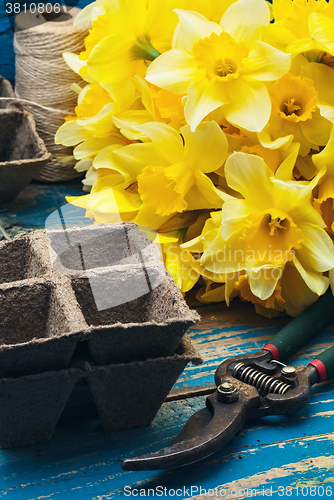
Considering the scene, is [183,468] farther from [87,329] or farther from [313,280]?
[313,280]

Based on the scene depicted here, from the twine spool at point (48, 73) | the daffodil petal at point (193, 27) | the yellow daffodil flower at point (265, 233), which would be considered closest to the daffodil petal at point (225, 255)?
the yellow daffodil flower at point (265, 233)

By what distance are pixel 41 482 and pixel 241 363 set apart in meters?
0.22

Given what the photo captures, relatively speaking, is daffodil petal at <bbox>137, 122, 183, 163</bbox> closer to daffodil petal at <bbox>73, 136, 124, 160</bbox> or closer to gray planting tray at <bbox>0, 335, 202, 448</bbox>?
daffodil petal at <bbox>73, 136, 124, 160</bbox>

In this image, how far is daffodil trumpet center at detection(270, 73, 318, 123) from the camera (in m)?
0.55

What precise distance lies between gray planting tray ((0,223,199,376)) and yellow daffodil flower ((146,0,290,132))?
171mm

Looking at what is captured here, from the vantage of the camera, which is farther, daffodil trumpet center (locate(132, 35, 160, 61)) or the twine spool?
the twine spool

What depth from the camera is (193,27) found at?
558 mm

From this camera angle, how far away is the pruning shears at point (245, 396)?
385mm

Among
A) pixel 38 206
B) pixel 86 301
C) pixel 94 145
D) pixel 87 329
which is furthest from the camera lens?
pixel 38 206

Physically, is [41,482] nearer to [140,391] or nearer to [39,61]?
[140,391]

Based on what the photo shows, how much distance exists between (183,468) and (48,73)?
749mm

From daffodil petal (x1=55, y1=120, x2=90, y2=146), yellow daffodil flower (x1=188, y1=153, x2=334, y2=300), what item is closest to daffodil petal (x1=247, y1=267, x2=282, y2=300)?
yellow daffodil flower (x1=188, y1=153, x2=334, y2=300)

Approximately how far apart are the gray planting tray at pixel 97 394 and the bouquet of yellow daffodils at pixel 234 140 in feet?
0.56

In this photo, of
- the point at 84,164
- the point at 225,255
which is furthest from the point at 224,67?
the point at 84,164
